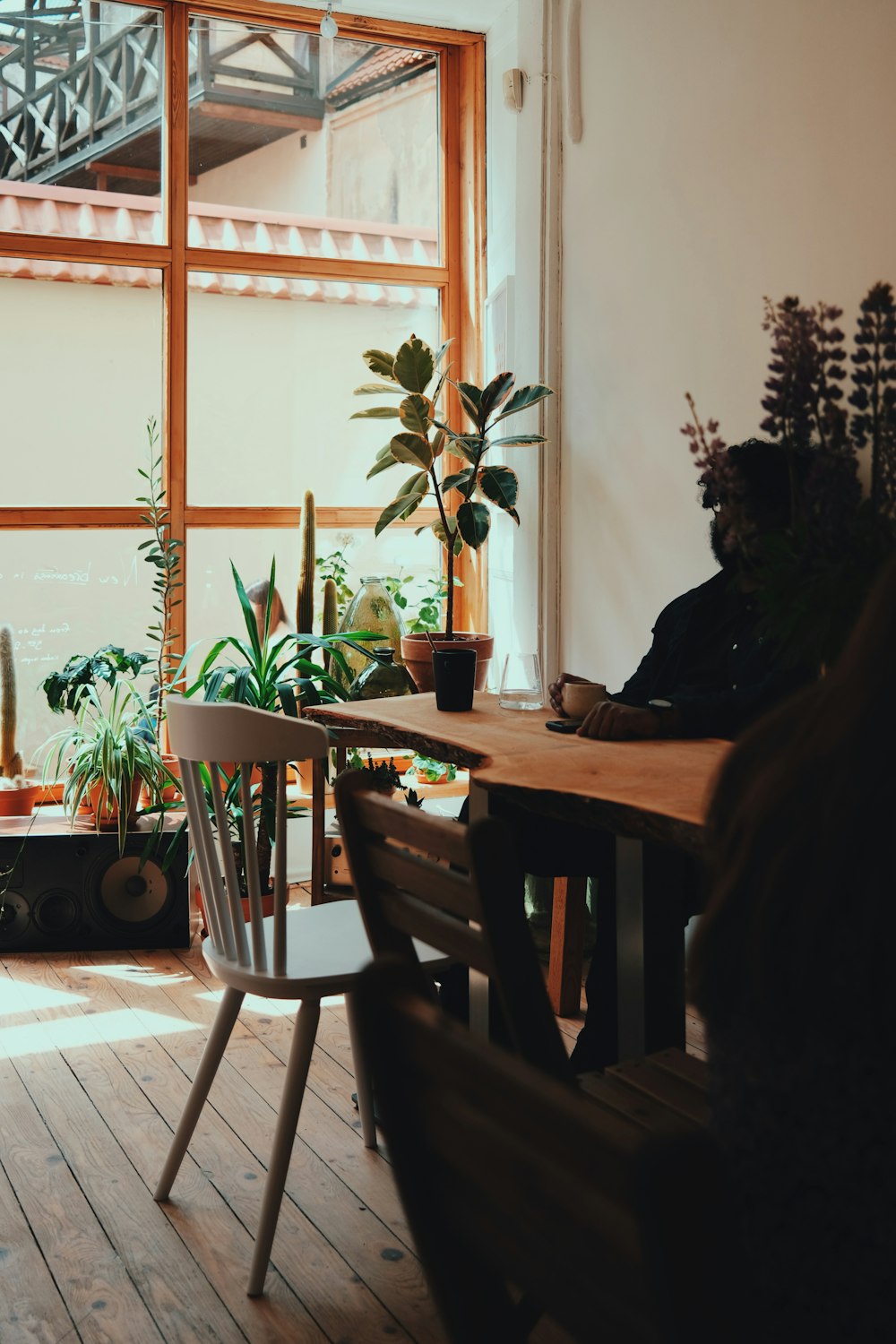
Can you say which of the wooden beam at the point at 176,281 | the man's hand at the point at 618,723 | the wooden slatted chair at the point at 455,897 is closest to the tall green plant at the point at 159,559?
the wooden beam at the point at 176,281

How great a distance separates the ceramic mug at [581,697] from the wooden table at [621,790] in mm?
80

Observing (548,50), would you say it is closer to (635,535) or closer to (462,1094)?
(635,535)

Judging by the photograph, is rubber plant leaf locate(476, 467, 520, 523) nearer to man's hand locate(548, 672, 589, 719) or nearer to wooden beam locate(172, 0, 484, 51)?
man's hand locate(548, 672, 589, 719)

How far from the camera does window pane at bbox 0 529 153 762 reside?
4.15 metres

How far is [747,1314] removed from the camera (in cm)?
58

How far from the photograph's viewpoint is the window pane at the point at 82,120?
13.3ft

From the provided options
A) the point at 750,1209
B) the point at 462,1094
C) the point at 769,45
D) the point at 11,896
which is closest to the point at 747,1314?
the point at 462,1094

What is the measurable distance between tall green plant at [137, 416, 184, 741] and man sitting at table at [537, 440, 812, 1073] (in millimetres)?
1704

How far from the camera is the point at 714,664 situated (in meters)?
2.78

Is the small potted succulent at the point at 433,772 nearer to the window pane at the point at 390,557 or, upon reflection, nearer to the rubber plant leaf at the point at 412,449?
the window pane at the point at 390,557

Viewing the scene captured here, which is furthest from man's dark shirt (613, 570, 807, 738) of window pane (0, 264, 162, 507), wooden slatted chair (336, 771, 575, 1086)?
window pane (0, 264, 162, 507)

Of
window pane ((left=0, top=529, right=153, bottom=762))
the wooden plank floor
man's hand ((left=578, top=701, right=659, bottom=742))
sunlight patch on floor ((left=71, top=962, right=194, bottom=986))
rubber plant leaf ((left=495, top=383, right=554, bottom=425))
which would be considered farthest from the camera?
window pane ((left=0, top=529, right=153, bottom=762))

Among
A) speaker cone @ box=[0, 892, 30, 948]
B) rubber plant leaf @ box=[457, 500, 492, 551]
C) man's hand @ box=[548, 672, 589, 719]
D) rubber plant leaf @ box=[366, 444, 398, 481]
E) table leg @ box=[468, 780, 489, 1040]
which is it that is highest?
rubber plant leaf @ box=[366, 444, 398, 481]

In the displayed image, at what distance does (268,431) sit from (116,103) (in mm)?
1203
